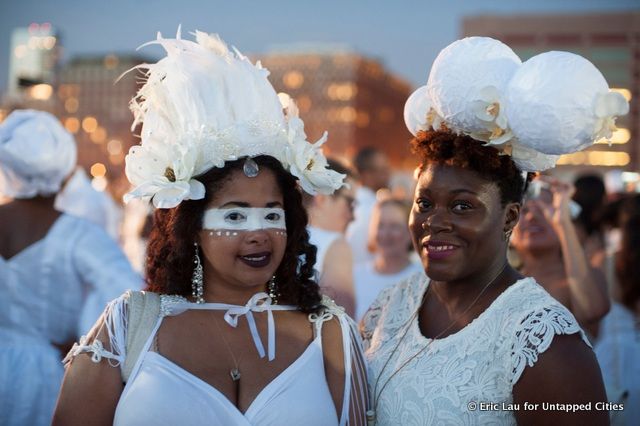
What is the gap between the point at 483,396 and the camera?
2.99 m

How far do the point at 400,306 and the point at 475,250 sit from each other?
0.55 m

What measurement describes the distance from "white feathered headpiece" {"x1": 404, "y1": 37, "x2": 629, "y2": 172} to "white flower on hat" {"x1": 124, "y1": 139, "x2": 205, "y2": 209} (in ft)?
3.20

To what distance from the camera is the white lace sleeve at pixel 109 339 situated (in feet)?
9.70

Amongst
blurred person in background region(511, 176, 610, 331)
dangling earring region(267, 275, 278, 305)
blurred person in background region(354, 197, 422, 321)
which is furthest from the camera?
blurred person in background region(354, 197, 422, 321)

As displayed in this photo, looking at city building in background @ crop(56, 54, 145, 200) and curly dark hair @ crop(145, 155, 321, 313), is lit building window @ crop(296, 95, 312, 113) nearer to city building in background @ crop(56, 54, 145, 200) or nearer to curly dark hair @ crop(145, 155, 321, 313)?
city building in background @ crop(56, 54, 145, 200)

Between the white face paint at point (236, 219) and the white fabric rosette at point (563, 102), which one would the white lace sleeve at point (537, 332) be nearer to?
the white fabric rosette at point (563, 102)

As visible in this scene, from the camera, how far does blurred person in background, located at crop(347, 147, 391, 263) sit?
8.21 m

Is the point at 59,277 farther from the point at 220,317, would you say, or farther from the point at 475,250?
the point at 475,250

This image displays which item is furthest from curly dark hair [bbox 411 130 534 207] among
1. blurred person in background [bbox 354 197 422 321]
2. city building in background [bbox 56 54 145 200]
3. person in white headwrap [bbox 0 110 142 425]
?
city building in background [bbox 56 54 145 200]

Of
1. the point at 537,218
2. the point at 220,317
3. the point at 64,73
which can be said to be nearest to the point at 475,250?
the point at 220,317

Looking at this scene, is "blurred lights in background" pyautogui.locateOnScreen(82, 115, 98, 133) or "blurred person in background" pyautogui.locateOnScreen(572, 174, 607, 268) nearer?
"blurred person in background" pyautogui.locateOnScreen(572, 174, 607, 268)

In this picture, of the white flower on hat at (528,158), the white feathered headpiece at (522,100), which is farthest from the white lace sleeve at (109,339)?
the white flower on hat at (528,158)

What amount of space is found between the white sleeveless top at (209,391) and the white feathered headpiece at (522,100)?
1012 millimetres

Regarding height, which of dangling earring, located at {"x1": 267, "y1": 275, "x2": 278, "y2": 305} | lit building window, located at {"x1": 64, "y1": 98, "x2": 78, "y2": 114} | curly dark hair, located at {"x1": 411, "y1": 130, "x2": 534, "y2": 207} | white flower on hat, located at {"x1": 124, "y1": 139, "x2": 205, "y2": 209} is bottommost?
dangling earring, located at {"x1": 267, "y1": 275, "x2": 278, "y2": 305}
